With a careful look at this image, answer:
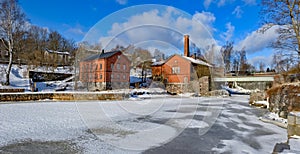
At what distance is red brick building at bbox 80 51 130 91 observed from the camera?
7612mm


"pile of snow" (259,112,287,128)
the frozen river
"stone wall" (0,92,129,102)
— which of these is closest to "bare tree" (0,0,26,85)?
"stone wall" (0,92,129,102)

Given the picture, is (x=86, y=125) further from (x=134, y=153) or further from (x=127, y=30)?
(x=127, y=30)

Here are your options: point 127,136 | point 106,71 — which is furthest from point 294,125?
point 106,71

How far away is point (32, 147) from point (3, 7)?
2342 cm

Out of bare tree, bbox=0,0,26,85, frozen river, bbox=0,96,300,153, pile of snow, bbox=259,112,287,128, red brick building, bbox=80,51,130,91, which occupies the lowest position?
pile of snow, bbox=259,112,287,128

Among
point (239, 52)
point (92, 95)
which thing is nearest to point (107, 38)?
point (92, 95)

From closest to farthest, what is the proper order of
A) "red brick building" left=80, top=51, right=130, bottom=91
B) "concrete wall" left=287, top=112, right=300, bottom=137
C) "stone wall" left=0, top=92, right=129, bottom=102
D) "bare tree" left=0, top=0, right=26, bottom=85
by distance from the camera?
"concrete wall" left=287, top=112, right=300, bottom=137 < "red brick building" left=80, top=51, right=130, bottom=91 < "stone wall" left=0, top=92, right=129, bottom=102 < "bare tree" left=0, top=0, right=26, bottom=85

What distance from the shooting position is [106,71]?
12906mm

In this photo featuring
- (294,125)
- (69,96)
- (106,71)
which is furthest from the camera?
(69,96)

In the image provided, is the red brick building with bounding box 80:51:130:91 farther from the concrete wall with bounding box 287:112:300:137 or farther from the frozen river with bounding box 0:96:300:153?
the concrete wall with bounding box 287:112:300:137

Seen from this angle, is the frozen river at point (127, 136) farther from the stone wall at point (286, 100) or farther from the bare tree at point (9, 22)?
the bare tree at point (9, 22)

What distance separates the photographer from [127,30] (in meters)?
4.69

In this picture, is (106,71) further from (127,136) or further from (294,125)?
(294,125)

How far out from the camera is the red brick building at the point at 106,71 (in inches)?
300
